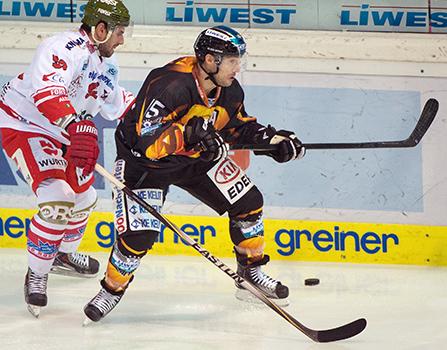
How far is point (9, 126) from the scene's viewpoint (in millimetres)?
4805

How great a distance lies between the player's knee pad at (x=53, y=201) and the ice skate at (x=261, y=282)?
71 cm

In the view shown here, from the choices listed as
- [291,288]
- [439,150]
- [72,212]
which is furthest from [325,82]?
[72,212]

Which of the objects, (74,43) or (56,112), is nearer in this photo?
(56,112)

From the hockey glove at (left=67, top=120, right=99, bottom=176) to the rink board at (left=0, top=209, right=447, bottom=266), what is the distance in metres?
1.39

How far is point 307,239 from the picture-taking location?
562 centimetres

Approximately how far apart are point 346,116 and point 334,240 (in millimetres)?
570

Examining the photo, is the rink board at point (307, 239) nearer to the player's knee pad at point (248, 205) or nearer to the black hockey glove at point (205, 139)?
the player's knee pad at point (248, 205)

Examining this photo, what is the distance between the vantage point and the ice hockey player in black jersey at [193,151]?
4.36 meters

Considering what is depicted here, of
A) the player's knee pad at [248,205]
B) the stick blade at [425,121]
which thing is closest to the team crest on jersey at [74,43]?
the player's knee pad at [248,205]

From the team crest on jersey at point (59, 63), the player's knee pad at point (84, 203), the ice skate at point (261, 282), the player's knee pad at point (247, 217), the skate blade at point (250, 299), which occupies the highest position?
the team crest on jersey at point (59, 63)

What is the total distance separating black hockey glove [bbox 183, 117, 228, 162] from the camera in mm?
4270

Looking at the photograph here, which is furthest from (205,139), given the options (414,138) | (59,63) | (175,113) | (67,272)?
(67,272)

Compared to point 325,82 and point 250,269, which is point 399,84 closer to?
point 325,82

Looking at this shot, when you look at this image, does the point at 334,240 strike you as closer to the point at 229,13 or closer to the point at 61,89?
the point at 229,13
